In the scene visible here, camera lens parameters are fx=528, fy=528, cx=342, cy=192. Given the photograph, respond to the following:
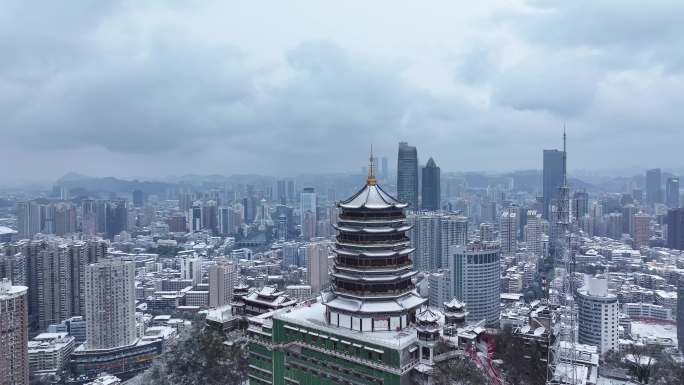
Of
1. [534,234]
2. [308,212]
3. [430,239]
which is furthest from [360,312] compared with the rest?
[308,212]

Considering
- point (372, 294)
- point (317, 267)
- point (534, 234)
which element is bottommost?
point (317, 267)

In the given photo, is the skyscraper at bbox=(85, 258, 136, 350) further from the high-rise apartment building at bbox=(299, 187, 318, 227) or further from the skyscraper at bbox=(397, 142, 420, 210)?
the high-rise apartment building at bbox=(299, 187, 318, 227)

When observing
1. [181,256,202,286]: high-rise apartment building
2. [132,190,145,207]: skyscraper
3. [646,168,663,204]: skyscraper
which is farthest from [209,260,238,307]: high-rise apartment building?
[132,190,145,207]: skyscraper

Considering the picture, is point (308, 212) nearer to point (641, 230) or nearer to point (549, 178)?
point (549, 178)

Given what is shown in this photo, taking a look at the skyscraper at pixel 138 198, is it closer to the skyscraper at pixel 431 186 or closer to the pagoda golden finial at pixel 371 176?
the skyscraper at pixel 431 186

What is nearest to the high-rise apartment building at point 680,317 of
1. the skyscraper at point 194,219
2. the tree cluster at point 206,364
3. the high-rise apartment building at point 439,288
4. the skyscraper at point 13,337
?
the high-rise apartment building at point 439,288

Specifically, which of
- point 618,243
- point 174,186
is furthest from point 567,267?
point 174,186

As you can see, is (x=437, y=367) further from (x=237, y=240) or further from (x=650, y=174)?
(x=650, y=174)
